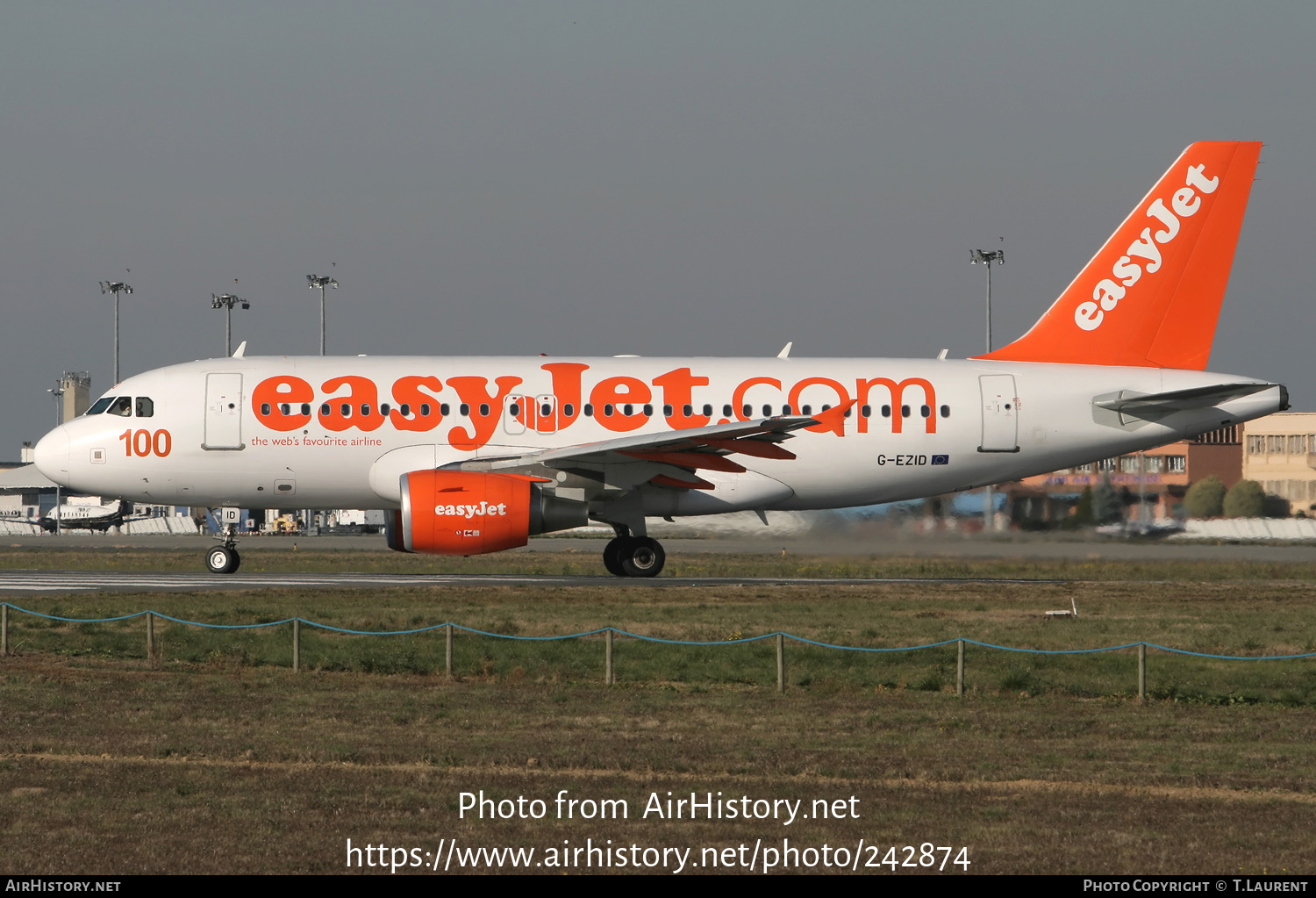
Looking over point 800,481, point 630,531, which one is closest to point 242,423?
point 630,531

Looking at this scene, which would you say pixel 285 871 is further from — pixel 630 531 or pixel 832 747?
pixel 630 531

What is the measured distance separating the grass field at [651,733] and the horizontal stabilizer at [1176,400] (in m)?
5.59

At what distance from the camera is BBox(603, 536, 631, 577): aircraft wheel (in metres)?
29.3

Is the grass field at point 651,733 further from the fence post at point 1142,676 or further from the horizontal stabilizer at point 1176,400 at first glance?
the horizontal stabilizer at point 1176,400

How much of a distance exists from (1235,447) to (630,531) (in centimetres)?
2323

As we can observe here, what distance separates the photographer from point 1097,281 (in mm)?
31047

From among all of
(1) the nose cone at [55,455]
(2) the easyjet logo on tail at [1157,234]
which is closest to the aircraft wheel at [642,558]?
(2) the easyjet logo on tail at [1157,234]

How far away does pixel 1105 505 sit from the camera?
34594 mm

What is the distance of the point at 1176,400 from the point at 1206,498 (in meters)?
8.88

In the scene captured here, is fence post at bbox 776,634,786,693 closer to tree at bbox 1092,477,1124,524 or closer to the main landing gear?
the main landing gear

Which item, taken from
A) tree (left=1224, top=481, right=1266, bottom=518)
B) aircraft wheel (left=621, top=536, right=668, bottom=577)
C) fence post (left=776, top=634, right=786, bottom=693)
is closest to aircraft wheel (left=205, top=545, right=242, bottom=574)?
aircraft wheel (left=621, top=536, right=668, bottom=577)

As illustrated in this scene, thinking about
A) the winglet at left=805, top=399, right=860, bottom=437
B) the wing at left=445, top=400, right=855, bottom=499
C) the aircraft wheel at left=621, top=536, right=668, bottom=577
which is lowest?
the aircraft wheel at left=621, top=536, right=668, bottom=577

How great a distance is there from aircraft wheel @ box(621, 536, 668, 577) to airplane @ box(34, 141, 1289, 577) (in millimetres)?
41

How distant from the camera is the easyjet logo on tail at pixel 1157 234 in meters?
30.8
